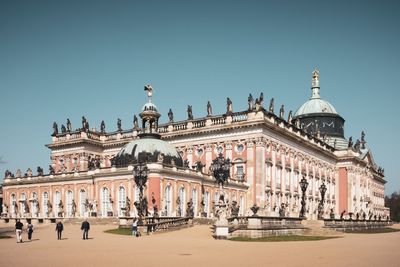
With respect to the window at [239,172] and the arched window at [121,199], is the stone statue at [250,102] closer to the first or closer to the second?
the window at [239,172]

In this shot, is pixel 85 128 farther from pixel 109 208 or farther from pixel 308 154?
pixel 308 154

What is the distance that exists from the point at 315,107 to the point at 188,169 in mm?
51987

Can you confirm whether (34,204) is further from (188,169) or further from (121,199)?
(188,169)

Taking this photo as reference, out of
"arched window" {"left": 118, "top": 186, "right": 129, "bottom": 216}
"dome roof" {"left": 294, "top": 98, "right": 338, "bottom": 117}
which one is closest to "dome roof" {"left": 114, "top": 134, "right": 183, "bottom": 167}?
"arched window" {"left": 118, "top": 186, "right": 129, "bottom": 216}

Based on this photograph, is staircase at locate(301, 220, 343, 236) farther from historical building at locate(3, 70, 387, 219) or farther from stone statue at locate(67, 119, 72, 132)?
stone statue at locate(67, 119, 72, 132)

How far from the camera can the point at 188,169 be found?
57594 mm

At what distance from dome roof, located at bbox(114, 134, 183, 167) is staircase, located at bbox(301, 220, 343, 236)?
52.2 feet

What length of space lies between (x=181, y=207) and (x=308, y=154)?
104ft

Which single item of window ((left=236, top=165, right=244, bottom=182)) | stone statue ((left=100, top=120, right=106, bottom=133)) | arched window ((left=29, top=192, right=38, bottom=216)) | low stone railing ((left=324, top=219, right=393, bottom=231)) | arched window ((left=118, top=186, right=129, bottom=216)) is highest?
stone statue ((left=100, top=120, right=106, bottom=133))

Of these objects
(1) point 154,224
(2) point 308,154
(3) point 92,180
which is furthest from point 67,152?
(1) point 154,224

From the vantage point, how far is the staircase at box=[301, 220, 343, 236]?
4722 centimetres

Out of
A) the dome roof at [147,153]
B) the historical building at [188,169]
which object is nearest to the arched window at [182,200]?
the historical building at [188,169]

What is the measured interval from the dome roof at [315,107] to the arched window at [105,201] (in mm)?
55725

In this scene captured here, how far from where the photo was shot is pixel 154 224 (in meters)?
40.8
